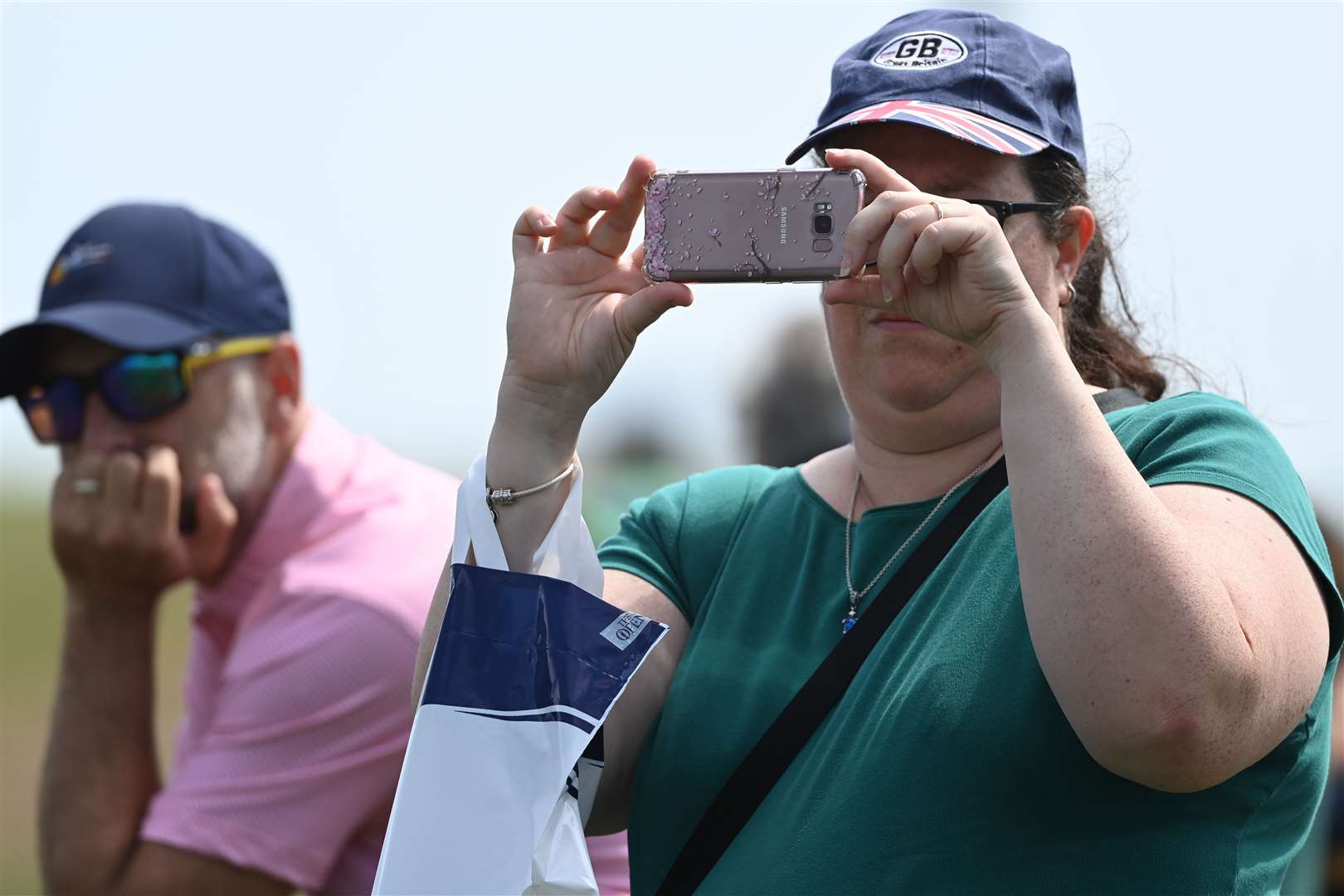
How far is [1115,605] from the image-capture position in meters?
1.48

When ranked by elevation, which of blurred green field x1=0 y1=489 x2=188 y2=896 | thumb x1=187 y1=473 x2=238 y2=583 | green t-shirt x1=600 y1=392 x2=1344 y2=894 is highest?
green t-shirt x1=600 y1=392 x2=1344 y2=894

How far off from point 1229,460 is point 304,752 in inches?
75.1

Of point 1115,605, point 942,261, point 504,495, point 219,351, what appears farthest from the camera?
point 219,351

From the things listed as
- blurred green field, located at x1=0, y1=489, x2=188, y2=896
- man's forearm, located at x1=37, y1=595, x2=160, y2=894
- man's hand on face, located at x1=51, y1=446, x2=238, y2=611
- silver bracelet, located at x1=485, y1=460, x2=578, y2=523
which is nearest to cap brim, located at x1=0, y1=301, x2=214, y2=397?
man's hand on face, located at x1=51, y1=446, x2=238, y2=611

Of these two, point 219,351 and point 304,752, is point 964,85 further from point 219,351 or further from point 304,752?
point 219,351

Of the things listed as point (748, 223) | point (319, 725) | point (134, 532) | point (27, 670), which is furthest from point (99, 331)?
point (27, 670)

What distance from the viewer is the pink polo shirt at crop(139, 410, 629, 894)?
281 cm

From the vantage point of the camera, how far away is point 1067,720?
159cm

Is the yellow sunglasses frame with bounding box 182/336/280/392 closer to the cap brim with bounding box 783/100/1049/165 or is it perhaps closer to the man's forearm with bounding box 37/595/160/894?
the man's forearm with bounding box 37/595/160/894

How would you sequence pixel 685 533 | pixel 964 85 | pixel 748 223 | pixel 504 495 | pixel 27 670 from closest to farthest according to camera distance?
pixel 748 223 < pixel 504 495 < pixel 964 85 < pixel 685 533 < pixel 27 670

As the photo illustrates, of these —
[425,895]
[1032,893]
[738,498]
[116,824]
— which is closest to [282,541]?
[116,824]

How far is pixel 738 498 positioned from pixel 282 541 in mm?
1373

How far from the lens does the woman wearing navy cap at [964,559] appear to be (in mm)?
1514

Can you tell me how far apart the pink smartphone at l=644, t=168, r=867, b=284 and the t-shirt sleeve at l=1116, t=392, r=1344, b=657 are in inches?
17.4
